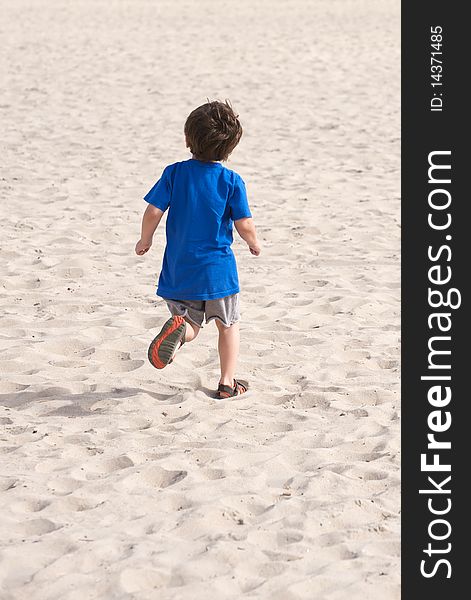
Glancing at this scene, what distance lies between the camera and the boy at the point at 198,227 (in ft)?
15.7

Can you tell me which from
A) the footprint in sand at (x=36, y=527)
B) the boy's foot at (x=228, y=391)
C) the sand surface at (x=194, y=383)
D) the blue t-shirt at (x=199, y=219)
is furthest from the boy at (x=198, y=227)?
the footprint in sand at (x=36, y=527)

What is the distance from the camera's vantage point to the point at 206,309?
502 centimetres

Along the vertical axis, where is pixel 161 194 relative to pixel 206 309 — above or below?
above

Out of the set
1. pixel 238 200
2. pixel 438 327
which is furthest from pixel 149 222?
pixel 438 327

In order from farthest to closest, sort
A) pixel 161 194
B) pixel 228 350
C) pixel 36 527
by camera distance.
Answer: pixel 228 350
pixel 161 194
pixel 36 527

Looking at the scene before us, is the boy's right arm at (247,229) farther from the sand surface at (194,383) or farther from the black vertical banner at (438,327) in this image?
the black vertical banner at (438,327)

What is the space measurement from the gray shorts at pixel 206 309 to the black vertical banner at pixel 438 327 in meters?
0.99

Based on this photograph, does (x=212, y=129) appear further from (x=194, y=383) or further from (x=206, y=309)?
(x=194, y=383)

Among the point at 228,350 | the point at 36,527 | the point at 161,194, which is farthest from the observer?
the point at 228,350

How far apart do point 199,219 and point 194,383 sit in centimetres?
98

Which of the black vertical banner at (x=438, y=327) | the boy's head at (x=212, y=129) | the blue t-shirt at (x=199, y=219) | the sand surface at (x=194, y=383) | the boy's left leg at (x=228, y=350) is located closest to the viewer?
the sand surface at (x=194, y=383)

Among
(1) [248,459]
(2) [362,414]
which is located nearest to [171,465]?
(1) [248,459]

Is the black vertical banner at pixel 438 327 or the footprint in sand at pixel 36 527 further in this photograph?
the black vertical banner at pixel 438 327

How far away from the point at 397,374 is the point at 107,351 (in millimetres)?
1596
